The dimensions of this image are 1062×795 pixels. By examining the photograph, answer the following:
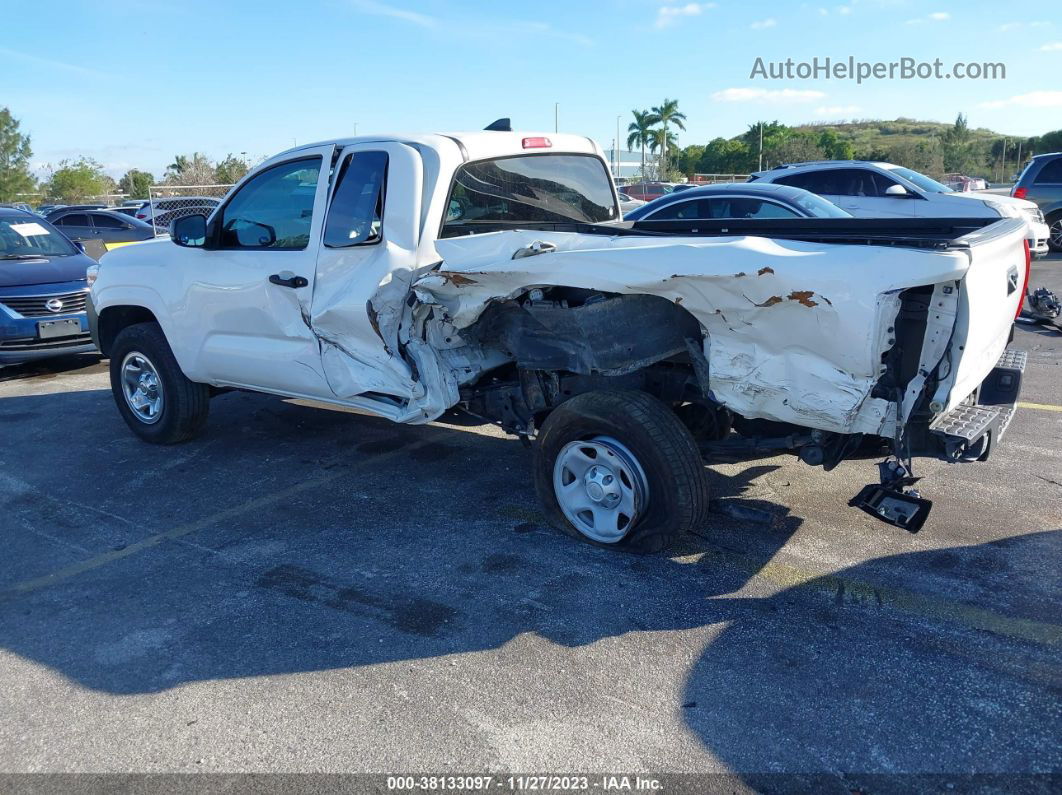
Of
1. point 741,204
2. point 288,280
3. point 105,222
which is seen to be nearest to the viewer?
point 288,280

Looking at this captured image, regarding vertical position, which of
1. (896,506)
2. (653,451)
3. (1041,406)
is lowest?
(1041,406)

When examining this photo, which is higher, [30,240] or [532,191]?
[532,191]

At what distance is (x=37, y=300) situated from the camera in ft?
29.3

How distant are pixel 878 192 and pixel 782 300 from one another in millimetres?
11087

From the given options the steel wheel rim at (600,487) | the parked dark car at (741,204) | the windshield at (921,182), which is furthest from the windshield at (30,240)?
the windshield at (921,182)

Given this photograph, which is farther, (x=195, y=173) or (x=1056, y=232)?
(x=195, y=173)

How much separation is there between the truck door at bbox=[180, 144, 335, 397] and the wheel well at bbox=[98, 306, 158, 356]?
0.72 metres

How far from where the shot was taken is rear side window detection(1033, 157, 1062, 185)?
1642 cm

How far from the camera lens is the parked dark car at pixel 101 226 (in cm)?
1786

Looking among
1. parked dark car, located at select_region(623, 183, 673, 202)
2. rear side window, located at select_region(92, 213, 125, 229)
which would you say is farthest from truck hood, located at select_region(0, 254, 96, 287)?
parked dark car, located at select_region(623, 183, 673, 202)

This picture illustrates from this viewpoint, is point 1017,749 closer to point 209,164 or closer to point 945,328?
point 945,328

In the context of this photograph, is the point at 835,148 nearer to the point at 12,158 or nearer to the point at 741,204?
the point at 12,158

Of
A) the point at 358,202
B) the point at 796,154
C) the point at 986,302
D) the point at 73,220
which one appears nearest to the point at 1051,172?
the point at 986,302

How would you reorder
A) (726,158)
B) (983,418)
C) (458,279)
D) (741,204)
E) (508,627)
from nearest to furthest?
(508,627), (983,418), (458,279), (741,204), (726,158)
